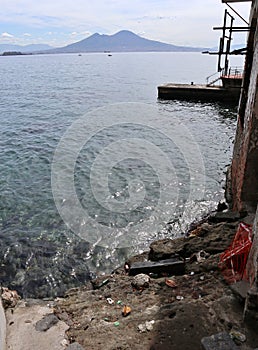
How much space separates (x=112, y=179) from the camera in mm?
12422

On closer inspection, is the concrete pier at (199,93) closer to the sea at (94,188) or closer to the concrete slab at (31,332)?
the sea at (94,188)

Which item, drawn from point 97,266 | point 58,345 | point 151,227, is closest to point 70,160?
point 151,227

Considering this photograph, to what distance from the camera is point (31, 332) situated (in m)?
4.50

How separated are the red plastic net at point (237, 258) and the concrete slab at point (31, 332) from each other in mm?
2675

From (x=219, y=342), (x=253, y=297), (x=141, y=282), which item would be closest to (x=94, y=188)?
(x=141, y=282)

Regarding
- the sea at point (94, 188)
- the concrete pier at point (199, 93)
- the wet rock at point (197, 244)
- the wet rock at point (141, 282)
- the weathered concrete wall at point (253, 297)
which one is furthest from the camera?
the concrete pier at point (199, 93)

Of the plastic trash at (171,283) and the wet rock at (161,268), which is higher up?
the plastic trash at (171,283)

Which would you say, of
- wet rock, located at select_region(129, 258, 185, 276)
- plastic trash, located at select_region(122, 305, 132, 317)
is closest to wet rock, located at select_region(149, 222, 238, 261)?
wet rock, located at select_region(129, 258, 185, 276)

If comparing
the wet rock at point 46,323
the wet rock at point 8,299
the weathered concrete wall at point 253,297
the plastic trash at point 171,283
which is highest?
the weathered concrete wall at point 253,297

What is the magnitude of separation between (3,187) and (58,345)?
8517 millimetres

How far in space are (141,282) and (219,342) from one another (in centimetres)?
210

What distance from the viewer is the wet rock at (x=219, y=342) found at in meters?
3.46

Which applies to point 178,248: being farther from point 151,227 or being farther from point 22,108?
point 22,108

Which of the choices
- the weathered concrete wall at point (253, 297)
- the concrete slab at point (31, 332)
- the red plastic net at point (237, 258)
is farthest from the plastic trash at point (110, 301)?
the weathered concrete wall at point (253, 297)
